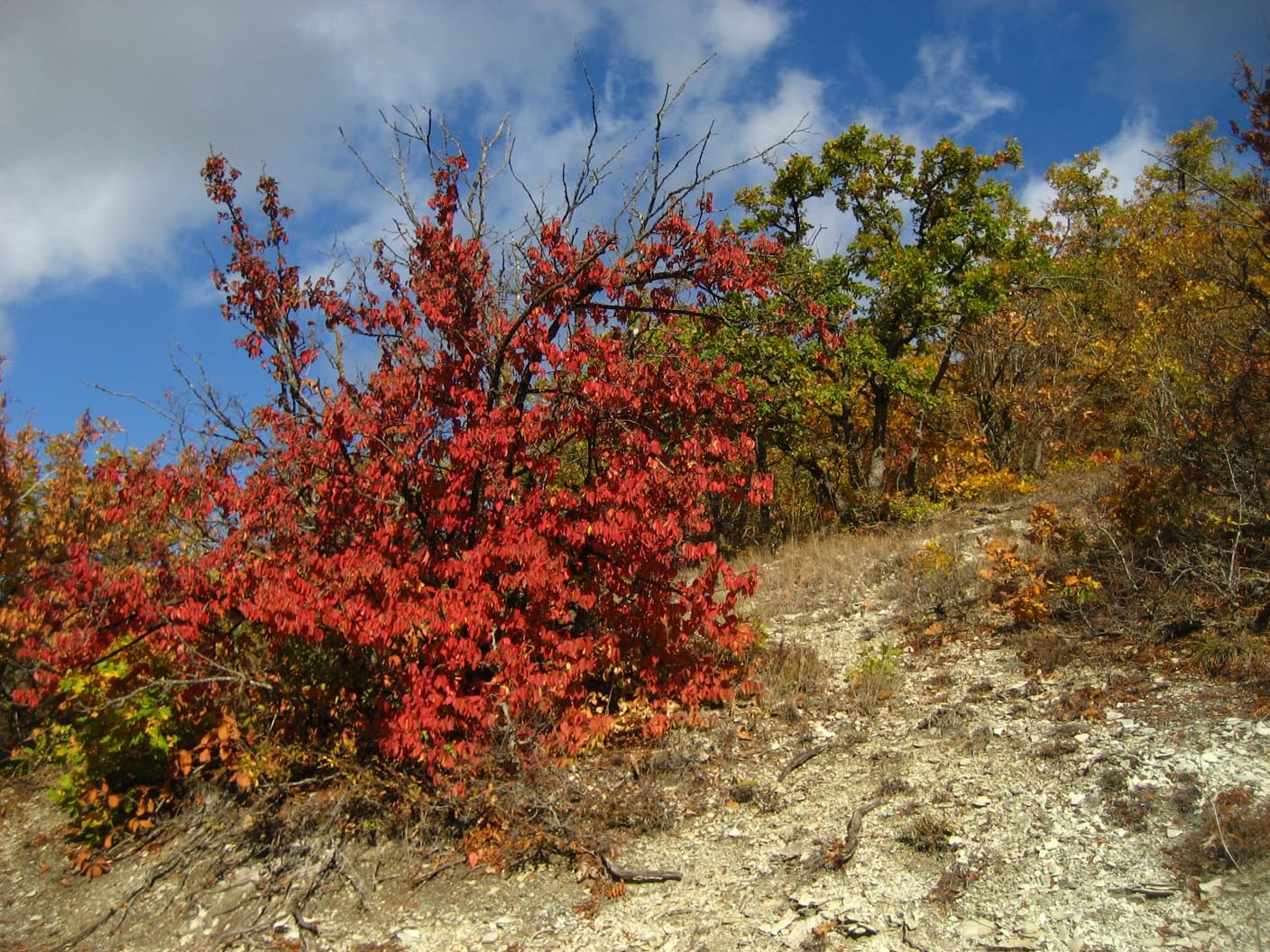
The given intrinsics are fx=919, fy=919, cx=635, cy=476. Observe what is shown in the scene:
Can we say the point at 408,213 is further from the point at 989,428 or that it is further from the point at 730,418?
the point at 989,428

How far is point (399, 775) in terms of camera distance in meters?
7.30

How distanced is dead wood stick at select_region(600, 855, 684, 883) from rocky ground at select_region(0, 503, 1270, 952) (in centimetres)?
2

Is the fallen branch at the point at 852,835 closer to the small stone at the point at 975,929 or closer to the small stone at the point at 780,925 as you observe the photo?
the small stone at the point at 780,925

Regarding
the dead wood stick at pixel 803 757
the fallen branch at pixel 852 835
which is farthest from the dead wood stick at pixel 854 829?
the dead wood stick at pixel 803 757

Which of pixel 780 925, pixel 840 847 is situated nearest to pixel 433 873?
pixel 780 925

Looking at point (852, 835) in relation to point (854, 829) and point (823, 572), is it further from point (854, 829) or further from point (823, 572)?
point (823, 572)

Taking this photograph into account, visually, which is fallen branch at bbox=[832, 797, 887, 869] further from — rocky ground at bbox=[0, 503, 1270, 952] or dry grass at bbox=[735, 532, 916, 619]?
dry grass at bbox=[735, 532, 916, 619]

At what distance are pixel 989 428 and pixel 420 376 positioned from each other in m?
15.8

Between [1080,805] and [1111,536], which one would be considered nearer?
[1080,805]

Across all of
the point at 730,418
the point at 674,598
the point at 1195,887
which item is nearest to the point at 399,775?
the point at 674,598

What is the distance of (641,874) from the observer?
628 centimetres

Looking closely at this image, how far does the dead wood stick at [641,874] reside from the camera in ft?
20.5

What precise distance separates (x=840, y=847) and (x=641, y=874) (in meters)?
1.36

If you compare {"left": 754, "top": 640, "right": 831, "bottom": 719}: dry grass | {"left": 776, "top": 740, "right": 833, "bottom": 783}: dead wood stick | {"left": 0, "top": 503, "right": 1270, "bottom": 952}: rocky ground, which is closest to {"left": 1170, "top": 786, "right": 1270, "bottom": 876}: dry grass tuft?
{"left": 0, "top": 503, "right": 1270, "bottom": 952}: rocky ground
